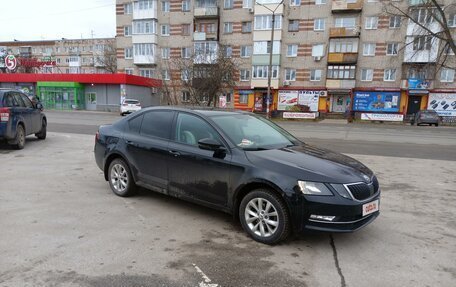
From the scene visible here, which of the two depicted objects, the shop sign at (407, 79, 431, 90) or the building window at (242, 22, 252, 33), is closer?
the shop sign at (407, 79, 431, 90)

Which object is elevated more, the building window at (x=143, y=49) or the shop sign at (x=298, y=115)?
the building window at (x=143, y=49)

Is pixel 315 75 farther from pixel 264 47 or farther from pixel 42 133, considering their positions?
pixel 42 133

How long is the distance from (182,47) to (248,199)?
47.3 metres

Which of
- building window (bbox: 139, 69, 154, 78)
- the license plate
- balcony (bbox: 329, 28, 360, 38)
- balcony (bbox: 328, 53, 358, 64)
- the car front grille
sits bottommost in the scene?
the license plate

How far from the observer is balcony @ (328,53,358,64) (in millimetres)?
41031

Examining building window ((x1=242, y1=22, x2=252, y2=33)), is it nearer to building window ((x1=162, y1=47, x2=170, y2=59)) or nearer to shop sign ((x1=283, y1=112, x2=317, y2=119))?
building window ((x1=162, y1=47, x2=170, y2=59))

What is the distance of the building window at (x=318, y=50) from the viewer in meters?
42.6

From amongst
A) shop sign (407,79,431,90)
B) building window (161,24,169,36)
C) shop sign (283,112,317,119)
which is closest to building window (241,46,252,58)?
building window (161,24,169,36)

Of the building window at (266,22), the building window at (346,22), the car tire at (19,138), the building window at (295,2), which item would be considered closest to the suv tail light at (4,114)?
the car tire at (19,138)

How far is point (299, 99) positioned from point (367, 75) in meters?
8.40

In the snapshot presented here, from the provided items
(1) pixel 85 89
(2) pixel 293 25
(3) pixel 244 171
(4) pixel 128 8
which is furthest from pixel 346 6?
(3) pixel 244 171

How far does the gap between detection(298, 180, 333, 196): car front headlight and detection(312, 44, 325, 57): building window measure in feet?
137

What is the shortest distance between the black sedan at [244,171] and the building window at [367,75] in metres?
40.4

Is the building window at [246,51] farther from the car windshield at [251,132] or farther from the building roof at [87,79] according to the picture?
the car windshield at [251,132]
